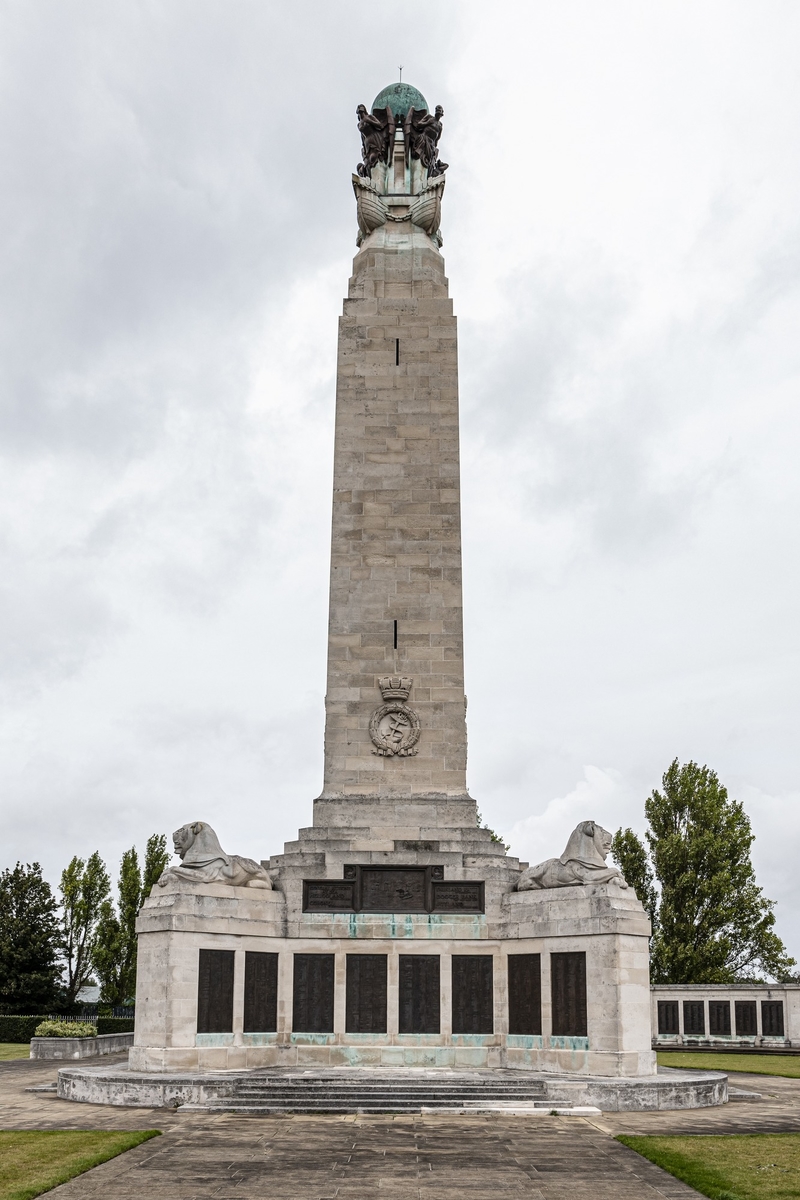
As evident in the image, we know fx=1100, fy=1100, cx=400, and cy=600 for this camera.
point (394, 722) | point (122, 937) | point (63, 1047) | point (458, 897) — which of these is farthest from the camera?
point (122, 937)

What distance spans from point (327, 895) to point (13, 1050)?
653 inches

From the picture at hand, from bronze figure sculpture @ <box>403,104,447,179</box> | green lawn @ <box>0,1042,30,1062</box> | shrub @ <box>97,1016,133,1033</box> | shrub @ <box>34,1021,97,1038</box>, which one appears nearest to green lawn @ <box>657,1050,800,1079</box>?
shrub @ <box>34,1021,97,1038</box>

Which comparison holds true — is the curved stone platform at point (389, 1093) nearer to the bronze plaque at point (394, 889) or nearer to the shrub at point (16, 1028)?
the bronze plaque at point (394, 889)

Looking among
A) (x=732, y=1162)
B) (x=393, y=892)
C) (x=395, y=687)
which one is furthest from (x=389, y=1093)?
(x=395, y=687)

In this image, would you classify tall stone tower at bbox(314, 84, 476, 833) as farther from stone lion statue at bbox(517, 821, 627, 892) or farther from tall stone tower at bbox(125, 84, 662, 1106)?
stone lion statue at bbox(517, 821, 627, 892)

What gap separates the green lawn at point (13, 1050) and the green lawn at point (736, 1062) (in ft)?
59.0

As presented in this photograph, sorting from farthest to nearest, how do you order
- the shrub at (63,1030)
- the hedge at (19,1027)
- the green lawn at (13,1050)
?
the hedge at (19,1027) < the green lawn at (13,1050) < the shrub at (63,1030)

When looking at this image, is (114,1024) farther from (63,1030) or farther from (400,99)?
(400,99)

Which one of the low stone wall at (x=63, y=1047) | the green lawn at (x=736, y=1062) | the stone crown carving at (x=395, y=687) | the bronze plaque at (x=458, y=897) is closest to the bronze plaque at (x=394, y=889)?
the bronze plaque at (x=458, y=897)

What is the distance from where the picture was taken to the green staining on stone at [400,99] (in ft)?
102

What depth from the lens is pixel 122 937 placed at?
4647cm

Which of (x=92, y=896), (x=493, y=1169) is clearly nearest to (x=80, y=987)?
(x=92, y=896)

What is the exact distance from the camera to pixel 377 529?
26906mm

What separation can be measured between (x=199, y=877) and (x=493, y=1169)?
10.6m
